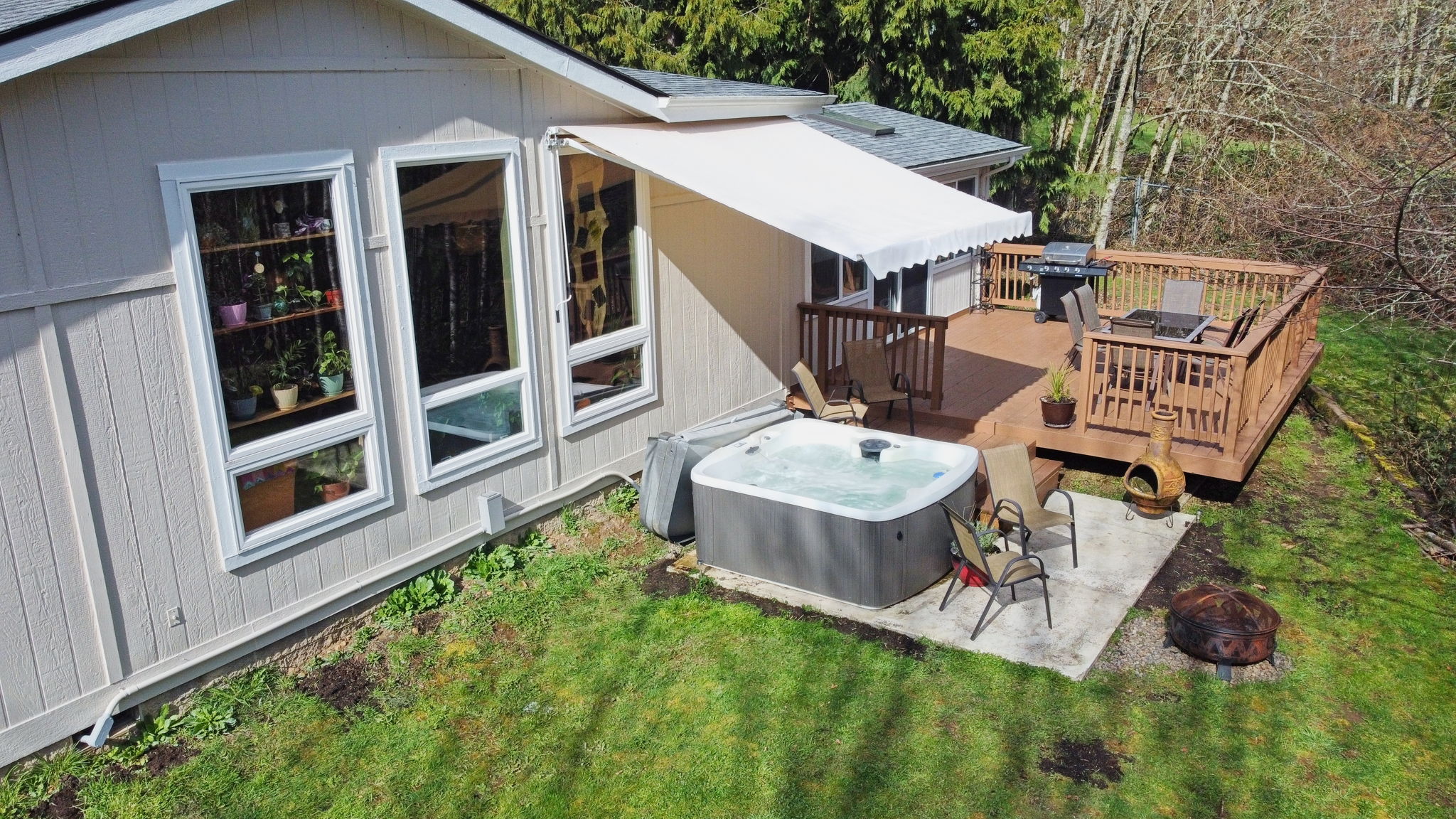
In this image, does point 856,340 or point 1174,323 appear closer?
point 856,340

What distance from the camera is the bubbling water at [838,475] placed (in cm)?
821

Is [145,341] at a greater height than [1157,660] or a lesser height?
greater

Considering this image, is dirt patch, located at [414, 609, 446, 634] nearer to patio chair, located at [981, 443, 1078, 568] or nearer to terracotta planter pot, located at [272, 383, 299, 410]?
terracotta planter pot, located at [272, 383, 299, 410]

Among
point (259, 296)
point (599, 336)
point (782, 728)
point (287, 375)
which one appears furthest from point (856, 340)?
point (259, 296)

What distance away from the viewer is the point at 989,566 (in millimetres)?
7480

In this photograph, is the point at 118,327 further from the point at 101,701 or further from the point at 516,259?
the point at 516,259

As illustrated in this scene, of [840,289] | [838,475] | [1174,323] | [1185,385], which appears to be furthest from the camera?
[840,289]

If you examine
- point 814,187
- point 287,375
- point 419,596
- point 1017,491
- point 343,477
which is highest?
point 814,187

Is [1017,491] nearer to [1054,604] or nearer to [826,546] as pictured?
[1054,604]

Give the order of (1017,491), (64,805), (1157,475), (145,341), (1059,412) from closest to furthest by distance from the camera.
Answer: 1. (64,805)
2. (145,341)
3. (1017,491)
4. (1157,475)
5. (1059,412)

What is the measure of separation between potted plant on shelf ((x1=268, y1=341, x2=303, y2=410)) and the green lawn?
175 centimetres

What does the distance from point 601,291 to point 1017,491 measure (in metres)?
3.66

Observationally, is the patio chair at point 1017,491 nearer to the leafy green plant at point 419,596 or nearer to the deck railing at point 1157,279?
the leafy green plant at point 419,596

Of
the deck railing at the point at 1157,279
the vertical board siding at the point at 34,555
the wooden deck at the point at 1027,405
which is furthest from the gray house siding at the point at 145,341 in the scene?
the deck railing at the point at 1157,279
